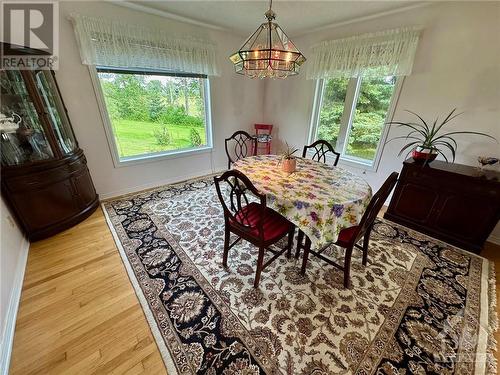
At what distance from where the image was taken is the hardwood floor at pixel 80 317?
3.92ft

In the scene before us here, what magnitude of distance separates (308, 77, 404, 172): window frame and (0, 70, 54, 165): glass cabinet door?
11.8 feet

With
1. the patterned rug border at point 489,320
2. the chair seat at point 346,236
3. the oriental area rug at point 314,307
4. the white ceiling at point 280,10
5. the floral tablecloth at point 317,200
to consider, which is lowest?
the oriental area rug at point 314,307

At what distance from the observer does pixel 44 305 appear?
4.98 ft

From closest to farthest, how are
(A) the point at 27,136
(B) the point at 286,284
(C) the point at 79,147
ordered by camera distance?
(B) the point at 286,284 < (A) the point at 27,136 < (C) the point at 79,147

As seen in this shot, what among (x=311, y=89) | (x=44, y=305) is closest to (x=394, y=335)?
(x=44, y=305)

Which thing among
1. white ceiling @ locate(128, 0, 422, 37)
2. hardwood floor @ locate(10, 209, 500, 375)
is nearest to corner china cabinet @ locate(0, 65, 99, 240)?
hardwood floor @ locate(10, 209, 500, 375)

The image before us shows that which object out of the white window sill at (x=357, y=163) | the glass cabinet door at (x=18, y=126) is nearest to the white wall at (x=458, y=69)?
the white window sill at (x=357, y=163)

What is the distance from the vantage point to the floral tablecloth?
1.45 metres

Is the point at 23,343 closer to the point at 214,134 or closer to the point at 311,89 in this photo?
the point at 214,134

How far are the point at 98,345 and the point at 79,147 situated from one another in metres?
2.33

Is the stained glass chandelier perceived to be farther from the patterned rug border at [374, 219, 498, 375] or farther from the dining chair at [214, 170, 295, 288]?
the patterned rug border at [374, 219, 498, 375]

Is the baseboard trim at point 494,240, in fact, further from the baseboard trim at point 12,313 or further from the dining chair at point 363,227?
the baseboard trim at point 12,313

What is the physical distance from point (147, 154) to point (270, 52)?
2553mm

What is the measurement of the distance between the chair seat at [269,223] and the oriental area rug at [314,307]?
1.54 ft
